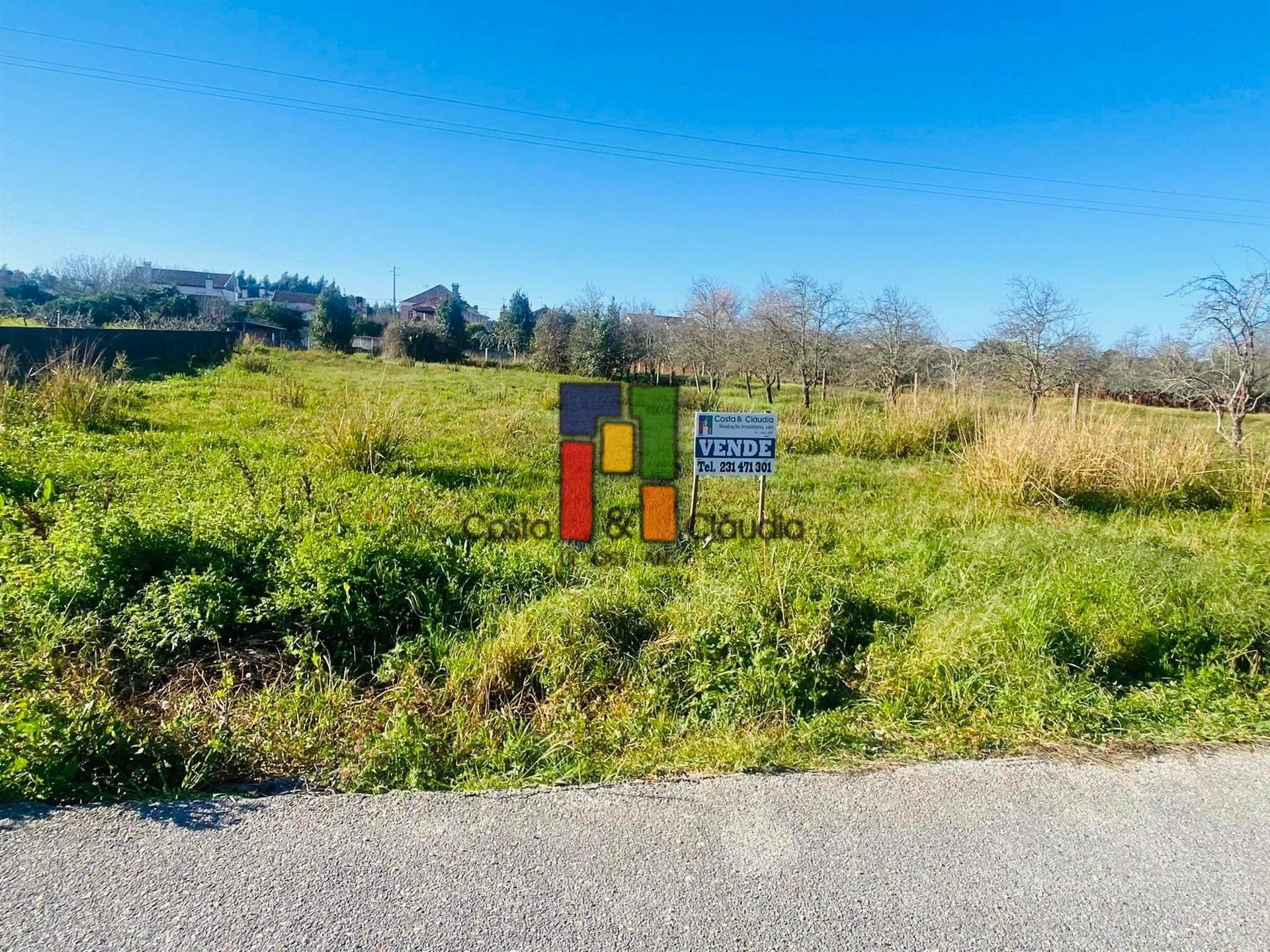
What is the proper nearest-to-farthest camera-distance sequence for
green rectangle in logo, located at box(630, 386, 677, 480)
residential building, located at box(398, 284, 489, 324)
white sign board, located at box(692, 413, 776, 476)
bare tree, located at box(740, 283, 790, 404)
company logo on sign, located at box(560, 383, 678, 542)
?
white sign board, located at box(692, 413, 776, 476) → company logo on sign, located at box(560, 383, 678, 542) → green rectangle in logo, located at box(630, 386, 677, 480) → bare tree, located at box(740, 283, 790, 404) → residential building, located at box(398, 284, 489, 324)

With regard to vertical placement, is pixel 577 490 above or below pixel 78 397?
below

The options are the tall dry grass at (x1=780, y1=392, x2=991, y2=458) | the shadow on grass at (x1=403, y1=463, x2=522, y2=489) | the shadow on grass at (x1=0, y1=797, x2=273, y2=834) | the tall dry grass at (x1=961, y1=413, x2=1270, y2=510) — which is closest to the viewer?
the shadow on grass at (x1=0, y1=797, x2=273, y2=834)

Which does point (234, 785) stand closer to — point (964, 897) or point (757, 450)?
point (964, 897)

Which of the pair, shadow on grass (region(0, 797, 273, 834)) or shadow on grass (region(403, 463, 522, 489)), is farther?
shadow on grass (region(403, 463, 522, 489))

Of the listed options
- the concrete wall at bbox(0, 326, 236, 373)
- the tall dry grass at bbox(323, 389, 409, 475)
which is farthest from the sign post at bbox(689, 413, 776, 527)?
the concrete wall at bbox(0, 326, 236, 373)

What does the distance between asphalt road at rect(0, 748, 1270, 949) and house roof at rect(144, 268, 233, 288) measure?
228 feet

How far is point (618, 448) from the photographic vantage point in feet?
24.7

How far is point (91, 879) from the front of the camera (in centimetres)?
176

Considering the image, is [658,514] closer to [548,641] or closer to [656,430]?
[548,641]

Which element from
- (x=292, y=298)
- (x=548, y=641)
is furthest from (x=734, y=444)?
(x=292, y=298)

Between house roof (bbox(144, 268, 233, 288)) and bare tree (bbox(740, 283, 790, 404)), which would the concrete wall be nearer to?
bare tree (bbox(740, 283, 790, 404))

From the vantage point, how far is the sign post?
4.45m

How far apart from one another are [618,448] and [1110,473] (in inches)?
210

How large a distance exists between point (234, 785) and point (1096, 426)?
8.72m
